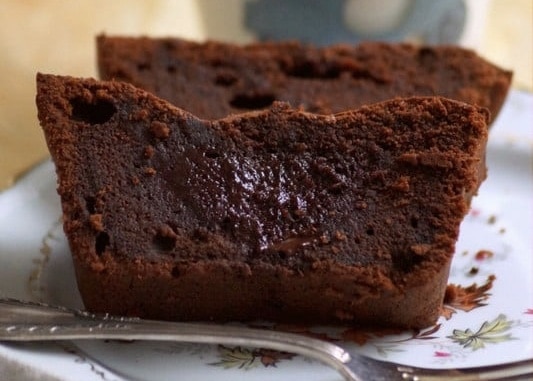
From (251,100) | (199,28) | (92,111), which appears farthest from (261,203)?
(199,28)

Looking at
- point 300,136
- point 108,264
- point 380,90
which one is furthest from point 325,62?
point 108,264

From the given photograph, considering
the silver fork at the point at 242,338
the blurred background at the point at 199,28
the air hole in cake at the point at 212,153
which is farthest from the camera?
the blurred background at the point at 199,28

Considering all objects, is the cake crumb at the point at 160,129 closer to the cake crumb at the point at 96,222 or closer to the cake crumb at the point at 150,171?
the cake crumb at the point at 150,171

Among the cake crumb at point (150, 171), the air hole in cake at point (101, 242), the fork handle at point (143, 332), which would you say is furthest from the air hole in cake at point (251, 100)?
the fork handle at point (143, 332)

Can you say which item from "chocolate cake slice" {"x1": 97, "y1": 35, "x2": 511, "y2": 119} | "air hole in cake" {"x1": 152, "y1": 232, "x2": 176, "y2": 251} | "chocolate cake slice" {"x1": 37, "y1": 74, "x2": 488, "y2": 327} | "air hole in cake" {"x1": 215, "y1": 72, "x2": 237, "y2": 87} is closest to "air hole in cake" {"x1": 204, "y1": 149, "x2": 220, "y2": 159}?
"chocolate cake slice" {"x1": 37, "y1": 74, "x2": 488, "y2": 327}

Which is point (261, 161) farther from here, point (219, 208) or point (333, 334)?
point (333, 334)

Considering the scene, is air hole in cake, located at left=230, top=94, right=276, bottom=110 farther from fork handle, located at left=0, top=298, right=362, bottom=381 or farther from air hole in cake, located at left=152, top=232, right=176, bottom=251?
fork handle, located at left=0, top=298, right=362, bottom=381
